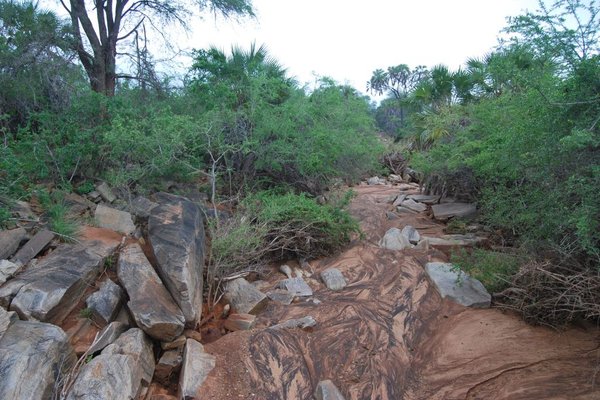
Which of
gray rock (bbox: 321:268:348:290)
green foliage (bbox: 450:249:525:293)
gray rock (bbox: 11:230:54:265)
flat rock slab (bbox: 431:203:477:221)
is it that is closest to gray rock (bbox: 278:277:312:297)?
gray rock (bbox: 321:268:348:290)

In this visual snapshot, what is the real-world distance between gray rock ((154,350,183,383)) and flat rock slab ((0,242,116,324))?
1.03m

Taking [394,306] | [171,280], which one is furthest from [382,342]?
[171,280]

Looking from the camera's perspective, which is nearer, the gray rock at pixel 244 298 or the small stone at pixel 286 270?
the gray rock at pixel 244 298

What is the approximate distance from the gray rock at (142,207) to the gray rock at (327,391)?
112 inches

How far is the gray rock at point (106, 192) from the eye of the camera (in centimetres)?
640

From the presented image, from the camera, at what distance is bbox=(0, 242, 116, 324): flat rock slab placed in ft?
10.6

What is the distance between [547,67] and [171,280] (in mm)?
4143

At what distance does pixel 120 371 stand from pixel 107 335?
499 mm

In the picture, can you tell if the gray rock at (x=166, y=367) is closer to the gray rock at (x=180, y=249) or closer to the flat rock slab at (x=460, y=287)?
the gray rock at (x=180, y=249)

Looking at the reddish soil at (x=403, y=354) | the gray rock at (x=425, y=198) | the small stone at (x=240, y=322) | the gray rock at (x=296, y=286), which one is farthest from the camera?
the gray rock at (x=425, y=198)

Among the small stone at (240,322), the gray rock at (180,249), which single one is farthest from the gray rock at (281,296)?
the gray rock at (180,249)

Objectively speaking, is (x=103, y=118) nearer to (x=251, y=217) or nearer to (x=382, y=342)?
(x=251, y=217)

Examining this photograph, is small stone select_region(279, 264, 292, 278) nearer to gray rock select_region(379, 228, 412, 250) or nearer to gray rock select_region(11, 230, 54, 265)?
gray rock select_region(379, 228, 412, 250)

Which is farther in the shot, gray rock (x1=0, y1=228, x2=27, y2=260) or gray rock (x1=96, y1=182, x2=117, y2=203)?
gray rock (x1=96, y1=182, x2=117, y2=203)
